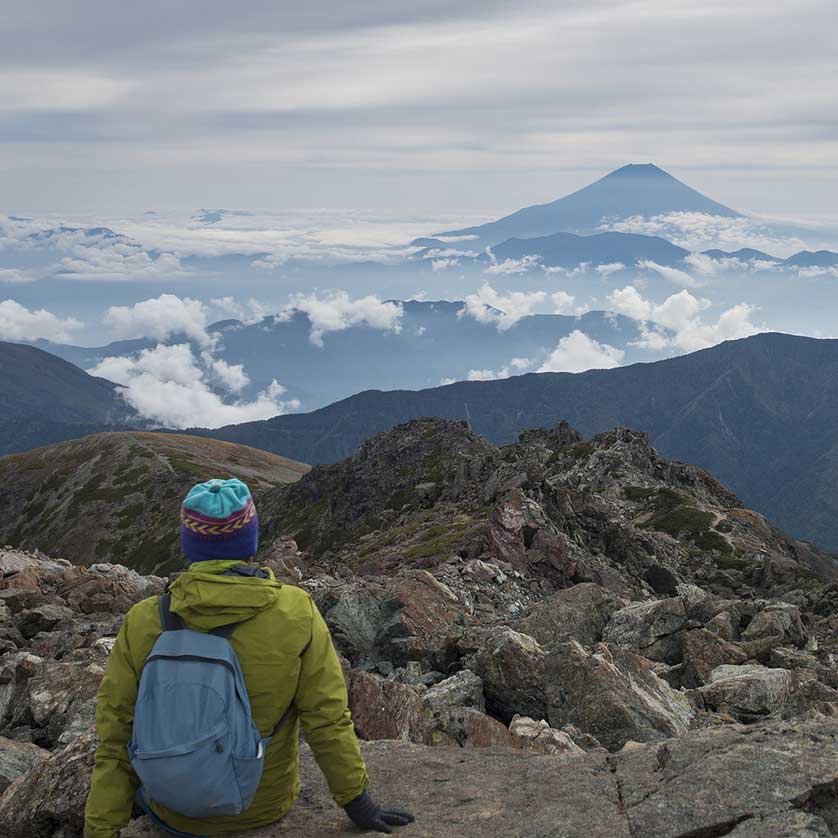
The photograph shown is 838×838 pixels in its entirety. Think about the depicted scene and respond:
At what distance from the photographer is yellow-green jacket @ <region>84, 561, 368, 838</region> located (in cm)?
773

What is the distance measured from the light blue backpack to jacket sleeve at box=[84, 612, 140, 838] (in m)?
0.33

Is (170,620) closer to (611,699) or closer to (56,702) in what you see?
(56,702)

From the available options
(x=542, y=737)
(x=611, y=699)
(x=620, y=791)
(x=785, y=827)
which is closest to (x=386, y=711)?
(x=542, y=737)

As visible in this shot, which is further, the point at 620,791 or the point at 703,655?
the point at 703,655

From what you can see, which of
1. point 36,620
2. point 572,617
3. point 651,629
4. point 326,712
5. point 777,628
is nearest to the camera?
point 326,712

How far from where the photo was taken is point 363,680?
1541 centimetres

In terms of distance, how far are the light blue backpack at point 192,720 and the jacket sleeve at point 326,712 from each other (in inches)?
22.7

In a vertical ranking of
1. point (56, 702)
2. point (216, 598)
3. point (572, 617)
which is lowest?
point (572, 617)

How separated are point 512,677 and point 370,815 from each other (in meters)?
9.77

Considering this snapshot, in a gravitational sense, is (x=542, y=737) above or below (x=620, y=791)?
below

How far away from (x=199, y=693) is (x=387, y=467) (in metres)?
124

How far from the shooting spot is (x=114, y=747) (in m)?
8.02

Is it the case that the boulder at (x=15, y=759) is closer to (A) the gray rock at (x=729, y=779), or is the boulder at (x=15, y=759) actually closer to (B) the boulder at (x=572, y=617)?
(A) the gray rock at (x=729, y=779)

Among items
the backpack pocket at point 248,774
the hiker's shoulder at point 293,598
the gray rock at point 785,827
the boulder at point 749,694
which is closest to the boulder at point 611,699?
the boulder at point 749,694
